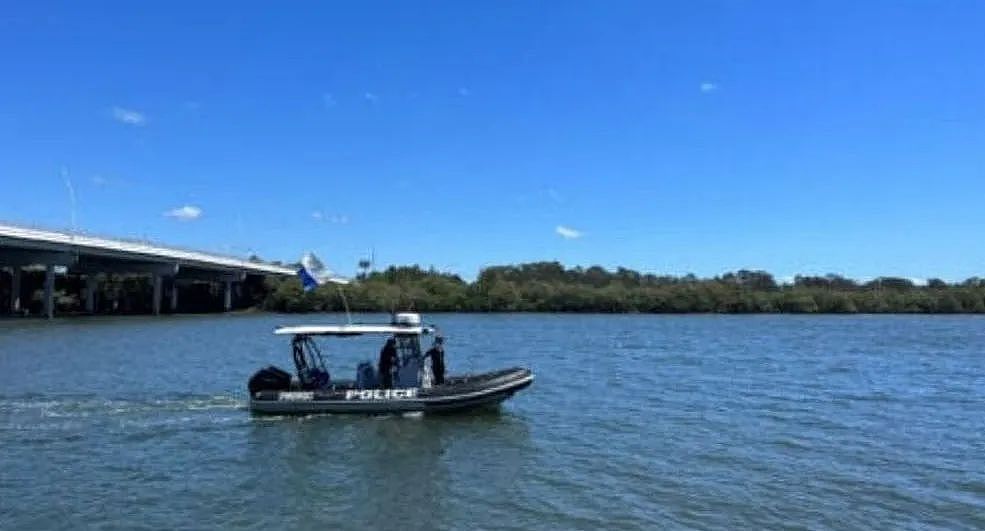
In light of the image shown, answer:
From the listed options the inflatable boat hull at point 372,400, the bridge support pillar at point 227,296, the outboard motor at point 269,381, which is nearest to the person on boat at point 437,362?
the inflatable boat hull at point 372,400

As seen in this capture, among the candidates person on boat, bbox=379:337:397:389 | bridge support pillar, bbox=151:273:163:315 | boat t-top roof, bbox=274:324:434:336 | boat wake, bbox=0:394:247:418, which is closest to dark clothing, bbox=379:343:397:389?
person on boat, bbox=379:337:397:389

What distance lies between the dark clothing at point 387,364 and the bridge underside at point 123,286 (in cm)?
7590

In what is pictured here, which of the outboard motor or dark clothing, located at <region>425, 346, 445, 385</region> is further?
dark clothing, located at <region>425, 346, 445, 385</region>

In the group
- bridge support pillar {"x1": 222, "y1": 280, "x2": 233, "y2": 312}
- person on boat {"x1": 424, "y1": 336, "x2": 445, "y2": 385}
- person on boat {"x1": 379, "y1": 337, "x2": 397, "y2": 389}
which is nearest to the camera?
person on boat {"x1": 379, "y1": 337, "x2": 397, "y2": 389}

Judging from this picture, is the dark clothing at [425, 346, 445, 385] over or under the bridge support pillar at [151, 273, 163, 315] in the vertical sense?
under

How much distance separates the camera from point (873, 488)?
16.7 meters

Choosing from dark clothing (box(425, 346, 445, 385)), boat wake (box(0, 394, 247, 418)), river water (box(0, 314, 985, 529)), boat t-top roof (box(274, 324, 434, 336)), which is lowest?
river water (box(0, 314, 985, 529))

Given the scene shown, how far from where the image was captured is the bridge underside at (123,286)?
105 m

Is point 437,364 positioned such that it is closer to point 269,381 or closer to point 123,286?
point 269,381

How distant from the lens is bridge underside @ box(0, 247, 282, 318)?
104875 millimetres

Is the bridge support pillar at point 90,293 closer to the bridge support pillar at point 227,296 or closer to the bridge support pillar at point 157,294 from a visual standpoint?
the bridge support pillar at point 157,294

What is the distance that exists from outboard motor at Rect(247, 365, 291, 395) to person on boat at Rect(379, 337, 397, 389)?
252cm

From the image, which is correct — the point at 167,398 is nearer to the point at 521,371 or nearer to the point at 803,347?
the point at 521,371

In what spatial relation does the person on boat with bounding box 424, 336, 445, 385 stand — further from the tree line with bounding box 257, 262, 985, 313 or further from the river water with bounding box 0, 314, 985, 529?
the tree line with bounding box 257, 262, 985, 313
